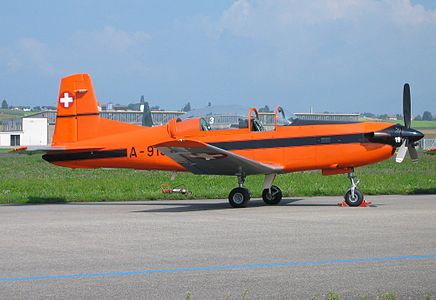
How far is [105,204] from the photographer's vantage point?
17.4m

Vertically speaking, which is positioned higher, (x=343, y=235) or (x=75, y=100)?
(x=75, y=100)

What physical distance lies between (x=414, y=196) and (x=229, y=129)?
17.2 feet

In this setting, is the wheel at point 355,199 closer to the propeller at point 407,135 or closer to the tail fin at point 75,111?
the propeller at point 407,135

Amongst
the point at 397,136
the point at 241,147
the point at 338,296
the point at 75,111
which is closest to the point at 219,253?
the point at 338,296

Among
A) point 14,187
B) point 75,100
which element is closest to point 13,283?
point 75,100

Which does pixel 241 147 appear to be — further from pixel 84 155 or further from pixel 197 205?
pixel 84 155

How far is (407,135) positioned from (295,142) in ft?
7.52

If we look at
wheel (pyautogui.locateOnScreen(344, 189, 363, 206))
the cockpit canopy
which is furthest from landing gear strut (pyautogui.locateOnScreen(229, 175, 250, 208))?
wheel (pyautogui.locateOnScreen(344, 189, 363, 206))

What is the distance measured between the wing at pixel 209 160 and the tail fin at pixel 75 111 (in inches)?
115

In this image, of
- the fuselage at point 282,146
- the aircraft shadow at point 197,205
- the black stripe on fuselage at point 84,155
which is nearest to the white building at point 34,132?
the black stripe on fuselage at point 84,155

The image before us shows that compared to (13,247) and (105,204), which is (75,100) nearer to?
(105,204)

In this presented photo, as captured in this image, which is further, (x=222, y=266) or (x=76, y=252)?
(x=76, y=252)

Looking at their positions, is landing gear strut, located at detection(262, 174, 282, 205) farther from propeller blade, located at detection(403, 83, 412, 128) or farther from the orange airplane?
propeller blade, located at detection(403, 83, 412, 128)

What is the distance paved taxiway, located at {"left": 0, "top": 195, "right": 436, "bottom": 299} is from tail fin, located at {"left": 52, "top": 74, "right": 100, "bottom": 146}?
344 centimetres
